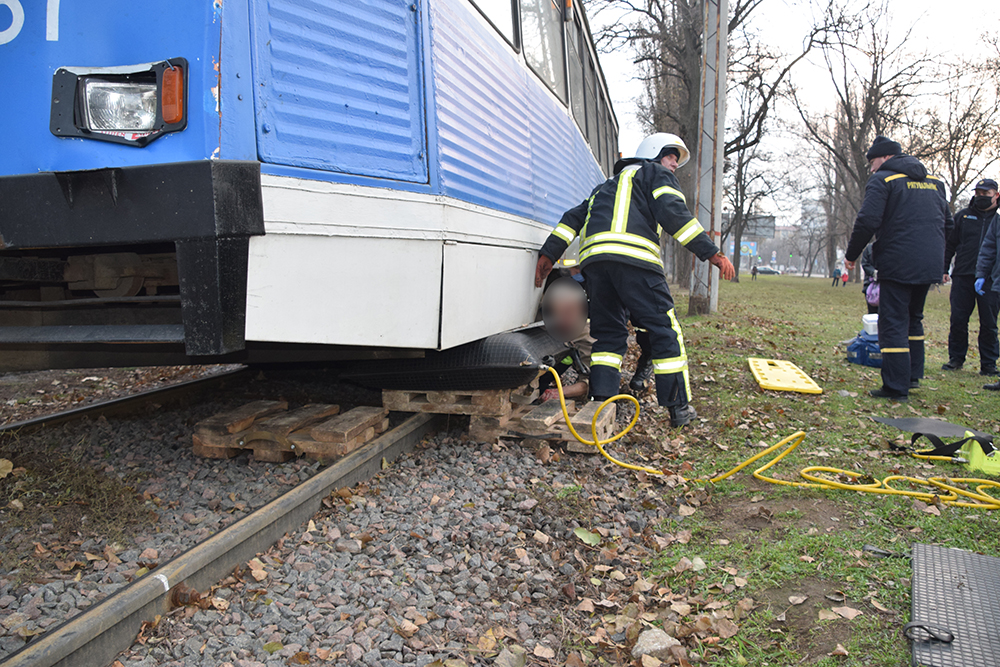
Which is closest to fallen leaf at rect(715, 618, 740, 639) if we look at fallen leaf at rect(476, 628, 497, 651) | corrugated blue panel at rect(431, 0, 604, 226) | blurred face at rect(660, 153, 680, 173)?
fallen leaf at rect(476, 628, 497, 651)

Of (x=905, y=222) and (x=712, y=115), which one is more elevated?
(x=712, y=115)

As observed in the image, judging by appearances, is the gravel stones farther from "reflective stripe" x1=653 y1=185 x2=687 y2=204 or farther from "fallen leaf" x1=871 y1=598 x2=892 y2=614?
"reflective stripe" x1=653 y1=185 x2=687 y2=204

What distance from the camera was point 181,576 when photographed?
218 centimetres

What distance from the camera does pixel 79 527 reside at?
2.58m

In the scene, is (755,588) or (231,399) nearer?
(755,588)

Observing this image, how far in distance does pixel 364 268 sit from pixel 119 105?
3.60 feet

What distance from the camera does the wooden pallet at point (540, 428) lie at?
3.98 m

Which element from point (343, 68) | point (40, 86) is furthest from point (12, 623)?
point (343, 68)

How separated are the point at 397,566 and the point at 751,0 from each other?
19.8 m

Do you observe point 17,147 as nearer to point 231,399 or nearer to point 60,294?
point 60,294

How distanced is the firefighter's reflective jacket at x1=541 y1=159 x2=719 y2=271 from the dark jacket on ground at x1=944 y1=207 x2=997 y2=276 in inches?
180

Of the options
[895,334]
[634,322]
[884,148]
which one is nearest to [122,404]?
[634,322]

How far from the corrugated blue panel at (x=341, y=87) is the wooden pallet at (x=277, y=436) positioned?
134 cm

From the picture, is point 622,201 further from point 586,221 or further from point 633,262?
point 633,262
